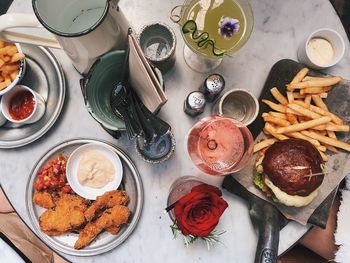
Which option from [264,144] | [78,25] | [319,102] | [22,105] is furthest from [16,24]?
[319,102]

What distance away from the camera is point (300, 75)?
3.80 ft

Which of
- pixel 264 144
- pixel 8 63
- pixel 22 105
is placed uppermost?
pixel 8 63

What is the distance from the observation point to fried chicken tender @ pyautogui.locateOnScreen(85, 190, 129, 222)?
1.14 m

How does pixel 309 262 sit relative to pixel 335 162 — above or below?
below

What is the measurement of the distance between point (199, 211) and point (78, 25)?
529 millimetres

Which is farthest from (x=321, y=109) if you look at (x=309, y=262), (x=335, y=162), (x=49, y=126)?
(x=49, y=126)

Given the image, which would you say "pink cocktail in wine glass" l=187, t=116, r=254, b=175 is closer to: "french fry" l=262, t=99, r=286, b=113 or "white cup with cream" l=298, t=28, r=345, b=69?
"french fry" l=262, t=99, r=286, b=113

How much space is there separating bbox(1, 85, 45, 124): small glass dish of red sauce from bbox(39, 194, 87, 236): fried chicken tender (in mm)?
237

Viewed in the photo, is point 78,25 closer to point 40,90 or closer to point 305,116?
point 40,90

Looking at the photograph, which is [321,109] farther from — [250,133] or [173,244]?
[173,244]

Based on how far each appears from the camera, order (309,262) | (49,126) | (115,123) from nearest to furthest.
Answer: (115,123) → (49,126) → (309,262)

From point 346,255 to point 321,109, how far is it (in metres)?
0.44

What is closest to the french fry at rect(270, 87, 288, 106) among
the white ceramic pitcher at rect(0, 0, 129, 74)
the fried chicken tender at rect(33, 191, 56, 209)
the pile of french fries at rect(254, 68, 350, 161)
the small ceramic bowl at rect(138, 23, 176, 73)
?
the pile of french fries at rect(254, 68, 350, 161)

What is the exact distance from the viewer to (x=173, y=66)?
1202 mm
